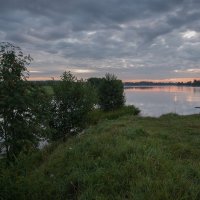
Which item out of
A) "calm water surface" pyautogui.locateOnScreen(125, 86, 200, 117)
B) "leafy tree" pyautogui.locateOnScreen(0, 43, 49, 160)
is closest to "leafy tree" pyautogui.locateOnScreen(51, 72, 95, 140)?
"leafy tree" pyautogui.locateOnScreen(0, 43, 49, 160)

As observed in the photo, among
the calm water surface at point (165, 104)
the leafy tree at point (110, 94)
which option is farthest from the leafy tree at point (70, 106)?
the calm water surface at point (165, 104)

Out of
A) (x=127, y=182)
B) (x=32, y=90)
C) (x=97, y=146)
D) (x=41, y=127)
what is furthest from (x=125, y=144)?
(x=32, y=90)

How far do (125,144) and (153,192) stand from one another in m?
4.34

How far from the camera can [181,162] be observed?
10.4 metres

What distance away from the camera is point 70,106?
2581 cm

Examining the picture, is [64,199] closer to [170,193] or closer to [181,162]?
[170,193]

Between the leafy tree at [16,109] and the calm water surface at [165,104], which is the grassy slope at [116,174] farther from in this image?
the calm water surface at [165,104]

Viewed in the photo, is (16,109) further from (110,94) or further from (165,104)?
(165,104)

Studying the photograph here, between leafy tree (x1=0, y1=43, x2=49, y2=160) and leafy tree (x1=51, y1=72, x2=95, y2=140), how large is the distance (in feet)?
38.6

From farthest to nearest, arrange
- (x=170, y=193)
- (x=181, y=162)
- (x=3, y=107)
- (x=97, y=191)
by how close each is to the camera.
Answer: (x=3, y=107), (x=181, y=162), (x=97, y=191), (x=170, y=193)

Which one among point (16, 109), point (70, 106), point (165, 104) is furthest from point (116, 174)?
point (165, 104)

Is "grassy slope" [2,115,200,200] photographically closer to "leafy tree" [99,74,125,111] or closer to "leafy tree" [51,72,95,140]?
"leafy tree" [51,72,95,140]

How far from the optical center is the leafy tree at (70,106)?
2544 centimetres

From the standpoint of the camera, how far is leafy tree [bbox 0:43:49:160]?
1273 cm
